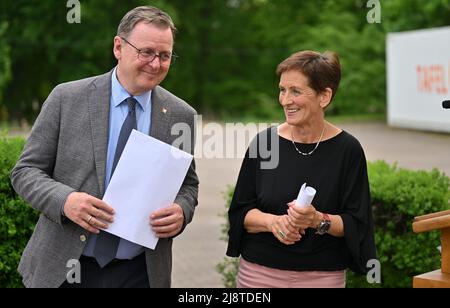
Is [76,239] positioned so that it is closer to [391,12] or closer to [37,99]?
[391,12]

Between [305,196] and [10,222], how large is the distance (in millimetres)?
2428

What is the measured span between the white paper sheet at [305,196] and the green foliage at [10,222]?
232 centimetres

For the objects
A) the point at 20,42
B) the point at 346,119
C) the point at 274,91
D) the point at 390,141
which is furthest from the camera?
the point at 274,91

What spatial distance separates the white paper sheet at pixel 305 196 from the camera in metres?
2.91

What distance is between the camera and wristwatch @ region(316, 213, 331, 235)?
311 cm

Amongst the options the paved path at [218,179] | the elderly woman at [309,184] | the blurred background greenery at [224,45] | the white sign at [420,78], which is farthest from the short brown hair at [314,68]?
the blurred background greenery at [224,45]

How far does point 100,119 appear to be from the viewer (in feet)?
9.79

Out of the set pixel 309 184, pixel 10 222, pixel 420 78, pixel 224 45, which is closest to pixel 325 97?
pixel 309 184

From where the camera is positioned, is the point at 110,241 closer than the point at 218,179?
Yes

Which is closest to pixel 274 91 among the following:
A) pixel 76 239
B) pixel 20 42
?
pixel 20 42

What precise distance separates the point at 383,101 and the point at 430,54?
8.92 metres

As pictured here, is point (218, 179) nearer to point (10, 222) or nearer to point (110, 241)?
point (10, 222)

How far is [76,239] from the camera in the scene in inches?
116
